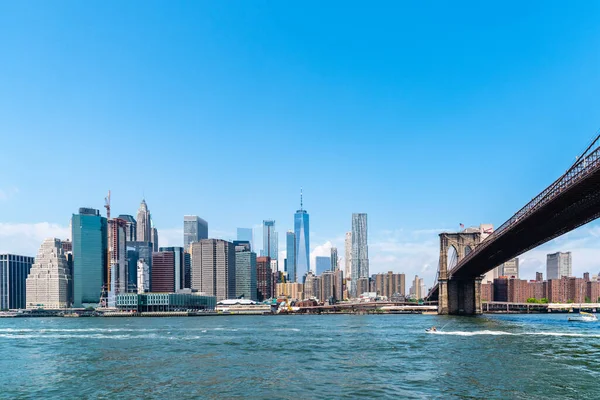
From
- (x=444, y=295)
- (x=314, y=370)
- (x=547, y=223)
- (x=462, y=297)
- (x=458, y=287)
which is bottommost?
(x=462, y=297)

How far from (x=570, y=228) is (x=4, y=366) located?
2461 inches

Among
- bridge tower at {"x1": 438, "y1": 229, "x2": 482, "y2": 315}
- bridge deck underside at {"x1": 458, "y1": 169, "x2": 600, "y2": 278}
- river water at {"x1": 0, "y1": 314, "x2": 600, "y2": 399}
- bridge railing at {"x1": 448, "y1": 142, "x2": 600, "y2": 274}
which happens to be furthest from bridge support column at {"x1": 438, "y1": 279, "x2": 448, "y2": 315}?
river water at {"x1": 0, "y1": 314, "x2": 600, "y2": 399}

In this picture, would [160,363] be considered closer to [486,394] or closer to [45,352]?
[45,352]

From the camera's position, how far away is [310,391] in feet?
91.1

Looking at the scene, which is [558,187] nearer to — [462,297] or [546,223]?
[546,223]

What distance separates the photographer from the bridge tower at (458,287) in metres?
106

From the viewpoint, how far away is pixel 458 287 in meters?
108

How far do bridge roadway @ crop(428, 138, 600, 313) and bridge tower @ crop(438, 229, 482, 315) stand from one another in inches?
256

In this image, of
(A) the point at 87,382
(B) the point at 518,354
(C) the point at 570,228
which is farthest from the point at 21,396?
(C) the point at 570,228

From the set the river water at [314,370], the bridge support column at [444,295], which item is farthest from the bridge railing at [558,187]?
the bridge support column at [444,295]

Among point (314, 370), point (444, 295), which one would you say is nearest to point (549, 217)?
point (314, 370)

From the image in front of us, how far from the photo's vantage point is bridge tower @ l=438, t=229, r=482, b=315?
106 meters

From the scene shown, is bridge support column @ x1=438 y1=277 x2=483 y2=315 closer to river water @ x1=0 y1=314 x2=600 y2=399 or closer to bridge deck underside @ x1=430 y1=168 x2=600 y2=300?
bridge deck underside @ x1=430 y1=168 x2=600 y2=300

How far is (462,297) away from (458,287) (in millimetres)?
2228
